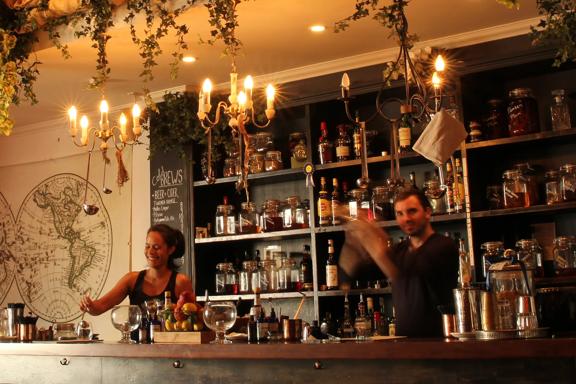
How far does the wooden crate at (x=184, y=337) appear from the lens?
3.33 metres

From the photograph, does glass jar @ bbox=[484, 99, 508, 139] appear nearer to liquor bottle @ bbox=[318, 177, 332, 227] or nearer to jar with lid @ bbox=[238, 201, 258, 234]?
liquor bottle @ bbox=[318, 177, 332, 227]

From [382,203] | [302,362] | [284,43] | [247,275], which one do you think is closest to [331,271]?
[382,203]

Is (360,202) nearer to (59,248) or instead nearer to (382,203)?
(382,203)

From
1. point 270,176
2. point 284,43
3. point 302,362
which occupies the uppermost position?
point 284,43

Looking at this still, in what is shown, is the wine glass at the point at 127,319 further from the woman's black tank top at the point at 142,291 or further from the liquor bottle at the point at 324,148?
the liquor bottle at the point at 324,148

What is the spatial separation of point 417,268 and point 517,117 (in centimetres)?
139

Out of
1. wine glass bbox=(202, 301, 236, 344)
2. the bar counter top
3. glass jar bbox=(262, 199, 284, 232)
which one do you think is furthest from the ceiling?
the bar counter top

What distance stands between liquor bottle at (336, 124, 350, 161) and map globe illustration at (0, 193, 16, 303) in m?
3.37

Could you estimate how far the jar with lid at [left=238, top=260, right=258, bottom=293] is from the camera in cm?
552

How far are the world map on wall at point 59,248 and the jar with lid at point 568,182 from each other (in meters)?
3.61

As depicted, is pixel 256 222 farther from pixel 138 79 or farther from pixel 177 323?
pixel 177 323

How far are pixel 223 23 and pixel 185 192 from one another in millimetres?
1647

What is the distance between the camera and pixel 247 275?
554cm

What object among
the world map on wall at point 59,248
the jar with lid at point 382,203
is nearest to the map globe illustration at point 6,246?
the world map on wall at point 59,248
